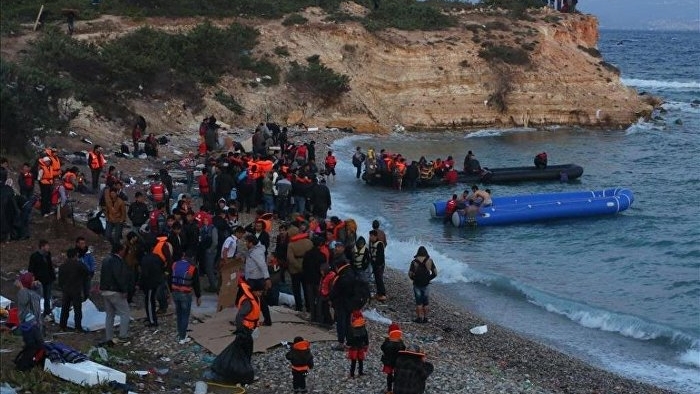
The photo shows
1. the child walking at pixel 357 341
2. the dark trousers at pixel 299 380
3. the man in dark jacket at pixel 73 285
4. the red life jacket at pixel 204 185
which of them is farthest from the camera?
the red life jacket at pixel 204 185

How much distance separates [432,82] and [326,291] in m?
33.9

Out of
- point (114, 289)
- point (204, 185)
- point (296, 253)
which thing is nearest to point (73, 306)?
point (114, 289)

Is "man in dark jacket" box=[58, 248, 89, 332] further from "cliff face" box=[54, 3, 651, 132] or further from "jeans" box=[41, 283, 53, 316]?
"cliff face" box=[54, 3, 651, 132]

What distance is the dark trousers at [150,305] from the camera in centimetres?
1382

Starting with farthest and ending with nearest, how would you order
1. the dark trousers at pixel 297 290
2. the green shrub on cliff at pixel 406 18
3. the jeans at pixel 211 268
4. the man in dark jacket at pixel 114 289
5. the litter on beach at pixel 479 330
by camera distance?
the green shrub on cliff at pixel 406 18, the litter on beach at pixel 479 330, the jeans at pixel 211 268, the dark trousers at pixel 297 290, the man in dark jacket at pixel 114 289

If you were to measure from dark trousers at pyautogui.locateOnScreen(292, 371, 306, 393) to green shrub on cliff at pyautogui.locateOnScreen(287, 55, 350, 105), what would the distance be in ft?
105

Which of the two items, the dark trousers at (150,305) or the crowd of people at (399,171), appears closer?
the dark trousers at (150,305)

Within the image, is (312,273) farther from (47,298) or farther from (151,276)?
(47,298)

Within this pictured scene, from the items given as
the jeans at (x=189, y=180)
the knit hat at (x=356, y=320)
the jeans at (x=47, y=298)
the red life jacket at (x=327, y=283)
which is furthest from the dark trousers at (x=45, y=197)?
the knit hat at (x=356, y=320)

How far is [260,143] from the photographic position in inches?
1137

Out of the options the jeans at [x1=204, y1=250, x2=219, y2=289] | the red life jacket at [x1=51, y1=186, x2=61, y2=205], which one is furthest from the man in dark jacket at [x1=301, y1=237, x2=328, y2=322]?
the red life jacket at [x1=51, y1=186, x2=61, y2=205]

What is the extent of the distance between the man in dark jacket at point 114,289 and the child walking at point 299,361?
105 inches

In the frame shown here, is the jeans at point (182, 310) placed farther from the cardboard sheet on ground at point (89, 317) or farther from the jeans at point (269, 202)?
the jeans at point (269, 202)

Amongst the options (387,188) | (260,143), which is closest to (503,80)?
(387,188)
